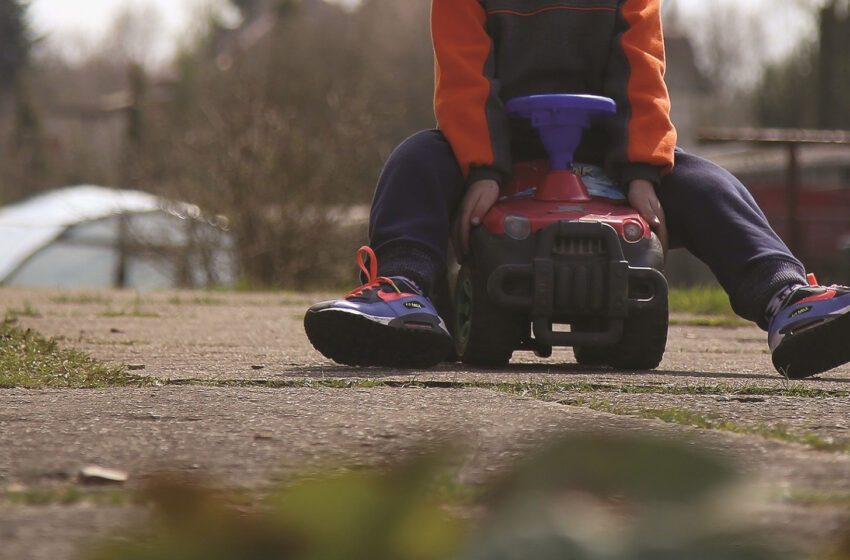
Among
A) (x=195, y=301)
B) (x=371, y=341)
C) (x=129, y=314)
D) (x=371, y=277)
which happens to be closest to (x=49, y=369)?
(x=371, y=341)

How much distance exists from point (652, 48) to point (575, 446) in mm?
2952

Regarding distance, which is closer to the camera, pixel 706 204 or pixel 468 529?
pixel 468 529

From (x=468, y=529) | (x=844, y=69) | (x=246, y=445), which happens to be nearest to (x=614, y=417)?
(x=246, y=445)

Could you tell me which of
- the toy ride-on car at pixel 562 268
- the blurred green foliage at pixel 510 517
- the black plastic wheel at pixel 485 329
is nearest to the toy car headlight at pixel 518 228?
the toy ride-on car at pixel 562 268

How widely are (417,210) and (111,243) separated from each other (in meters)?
13.1

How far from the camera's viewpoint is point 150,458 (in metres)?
1.37

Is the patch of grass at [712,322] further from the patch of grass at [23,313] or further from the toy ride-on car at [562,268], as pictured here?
the patch of grass at [23,313]

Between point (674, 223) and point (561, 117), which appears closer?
point (561, 117)

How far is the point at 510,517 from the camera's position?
0.43 meters

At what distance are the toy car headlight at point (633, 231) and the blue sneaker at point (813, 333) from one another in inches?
13.9

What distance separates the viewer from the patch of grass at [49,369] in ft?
7.59

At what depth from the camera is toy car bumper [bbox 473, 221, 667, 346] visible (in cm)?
285

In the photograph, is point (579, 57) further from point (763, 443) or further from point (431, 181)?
point (763, 443)

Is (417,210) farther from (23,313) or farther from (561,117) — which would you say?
(23,313)
